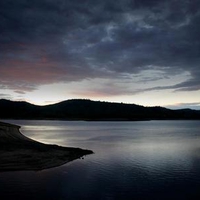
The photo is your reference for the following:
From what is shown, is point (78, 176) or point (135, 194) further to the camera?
point (78, 176)

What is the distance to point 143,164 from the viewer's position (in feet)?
151

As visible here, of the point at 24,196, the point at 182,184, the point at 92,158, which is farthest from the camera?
the point at 92,158

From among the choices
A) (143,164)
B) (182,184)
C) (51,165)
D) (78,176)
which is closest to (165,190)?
(182,184)

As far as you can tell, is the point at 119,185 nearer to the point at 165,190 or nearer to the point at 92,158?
the point at 165,190

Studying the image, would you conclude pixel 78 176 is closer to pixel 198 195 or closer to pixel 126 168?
pixel 126 168

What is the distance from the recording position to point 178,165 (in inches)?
1775

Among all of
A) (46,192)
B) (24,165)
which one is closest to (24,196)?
(46,192)

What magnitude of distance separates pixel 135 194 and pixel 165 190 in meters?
4.00

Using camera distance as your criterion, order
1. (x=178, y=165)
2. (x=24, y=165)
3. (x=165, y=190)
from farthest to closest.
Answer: (x=178, y=165)
(x=24, y=165)
(x=165, y=190)

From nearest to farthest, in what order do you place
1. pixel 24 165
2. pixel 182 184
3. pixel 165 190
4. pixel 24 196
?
pixel 24 196
pixel 165 190
pixel 182 184
pixel 24 165

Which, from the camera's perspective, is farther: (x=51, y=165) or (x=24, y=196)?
(x=51, y=165)

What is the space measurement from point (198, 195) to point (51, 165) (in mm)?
22706

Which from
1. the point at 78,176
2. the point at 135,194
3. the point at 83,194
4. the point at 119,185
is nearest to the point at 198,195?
the point at 135,194

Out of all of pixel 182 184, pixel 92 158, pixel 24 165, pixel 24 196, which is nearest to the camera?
pixel 24 196
